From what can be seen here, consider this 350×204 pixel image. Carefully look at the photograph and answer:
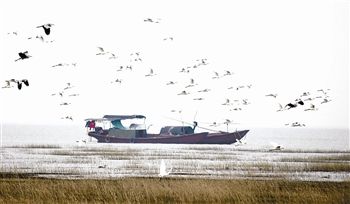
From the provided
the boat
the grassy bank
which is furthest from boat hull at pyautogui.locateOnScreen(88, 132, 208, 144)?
the grassy bank

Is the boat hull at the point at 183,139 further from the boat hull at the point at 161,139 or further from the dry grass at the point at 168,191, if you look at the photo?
the dry grass at the point at 168,191

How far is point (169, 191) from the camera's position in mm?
27766

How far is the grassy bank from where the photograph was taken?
26031 mm

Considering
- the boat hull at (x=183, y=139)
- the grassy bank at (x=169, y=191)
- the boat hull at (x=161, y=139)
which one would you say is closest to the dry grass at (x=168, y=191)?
the grassy bank at (x=169, y=191)

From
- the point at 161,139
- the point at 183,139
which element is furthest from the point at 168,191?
the point at 161,139

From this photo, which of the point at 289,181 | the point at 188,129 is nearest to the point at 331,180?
the point at 289,181

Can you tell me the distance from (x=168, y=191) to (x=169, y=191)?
4 cm

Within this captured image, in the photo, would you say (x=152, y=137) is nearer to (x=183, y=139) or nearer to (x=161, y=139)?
(x=161, y=139)

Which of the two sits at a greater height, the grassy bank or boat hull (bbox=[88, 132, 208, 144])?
boat hull (bbox=[88, 132, 208, 144])

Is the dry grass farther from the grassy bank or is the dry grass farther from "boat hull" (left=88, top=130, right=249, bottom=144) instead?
"boat hull" (left=88, top=130, right=249, bottom=144)

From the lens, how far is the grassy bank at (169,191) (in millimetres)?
26031

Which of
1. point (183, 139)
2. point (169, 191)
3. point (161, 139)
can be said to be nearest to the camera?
point (169, 191)

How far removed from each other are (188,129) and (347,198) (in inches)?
2881

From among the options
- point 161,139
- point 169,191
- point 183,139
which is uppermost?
point 161,139
